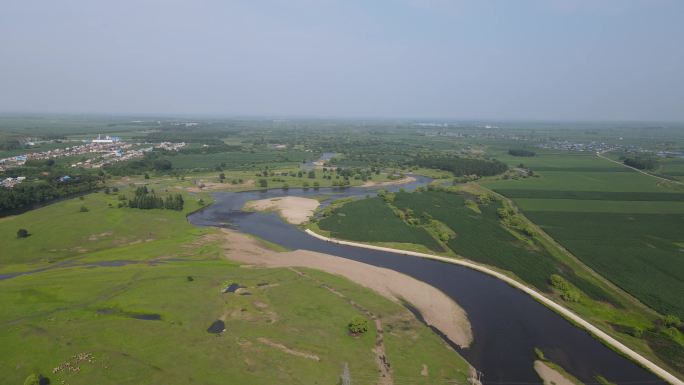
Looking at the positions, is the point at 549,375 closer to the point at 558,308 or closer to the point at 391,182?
the point at 558,308

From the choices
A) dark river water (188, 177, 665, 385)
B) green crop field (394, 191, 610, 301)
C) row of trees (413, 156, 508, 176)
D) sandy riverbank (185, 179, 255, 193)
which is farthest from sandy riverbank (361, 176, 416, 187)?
dark river water (188, 177, 665, 385)

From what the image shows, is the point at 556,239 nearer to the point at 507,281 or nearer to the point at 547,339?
the point at 507,281

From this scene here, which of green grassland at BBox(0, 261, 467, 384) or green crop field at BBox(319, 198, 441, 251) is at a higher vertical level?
green crop field at BBox(319, 198, 441, 251)

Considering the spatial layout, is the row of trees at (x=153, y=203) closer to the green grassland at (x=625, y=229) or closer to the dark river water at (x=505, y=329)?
the dark river water at (x=505, y=329)

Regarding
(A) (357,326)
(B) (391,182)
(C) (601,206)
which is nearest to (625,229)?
Answer: (C) (601,206)

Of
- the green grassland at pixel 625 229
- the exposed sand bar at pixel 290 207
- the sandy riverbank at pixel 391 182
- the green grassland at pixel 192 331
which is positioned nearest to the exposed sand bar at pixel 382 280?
the green grassland at pixel 192 331

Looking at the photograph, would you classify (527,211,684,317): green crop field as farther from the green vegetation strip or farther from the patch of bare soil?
the patch of bare soil

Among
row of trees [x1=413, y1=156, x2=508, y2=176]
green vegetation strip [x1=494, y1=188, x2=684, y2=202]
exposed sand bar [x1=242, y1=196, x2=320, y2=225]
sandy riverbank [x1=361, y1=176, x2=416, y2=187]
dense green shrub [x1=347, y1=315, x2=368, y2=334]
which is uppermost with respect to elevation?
row of trees [x1=413, y1=156, x2=508, y2=176]
